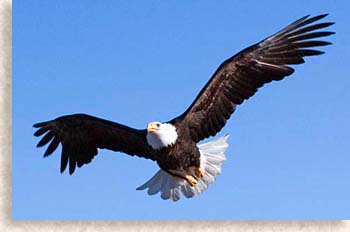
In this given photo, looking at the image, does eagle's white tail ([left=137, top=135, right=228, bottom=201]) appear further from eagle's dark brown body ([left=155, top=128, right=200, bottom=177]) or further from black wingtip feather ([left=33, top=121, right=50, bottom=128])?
black wingtip feather ([left=33, top=121, right=50, bottom=128])

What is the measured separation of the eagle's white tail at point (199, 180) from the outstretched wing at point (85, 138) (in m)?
0.18

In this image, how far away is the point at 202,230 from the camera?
640cm

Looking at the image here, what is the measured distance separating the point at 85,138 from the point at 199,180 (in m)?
0.90

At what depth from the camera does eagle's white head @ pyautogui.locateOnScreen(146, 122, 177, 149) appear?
689cm

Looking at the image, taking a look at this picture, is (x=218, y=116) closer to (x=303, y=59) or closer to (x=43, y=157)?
(x=303, y=59)

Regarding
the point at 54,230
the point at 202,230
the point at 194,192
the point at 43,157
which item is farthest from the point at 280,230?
the point at 43,157

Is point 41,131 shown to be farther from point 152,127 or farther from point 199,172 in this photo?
point 199,172

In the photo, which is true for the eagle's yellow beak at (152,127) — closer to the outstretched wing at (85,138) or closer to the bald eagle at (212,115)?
the bald eagle at (212,115)

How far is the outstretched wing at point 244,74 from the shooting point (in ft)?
23.0

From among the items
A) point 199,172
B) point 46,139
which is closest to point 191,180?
point 199,172

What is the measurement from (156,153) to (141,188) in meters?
0.42

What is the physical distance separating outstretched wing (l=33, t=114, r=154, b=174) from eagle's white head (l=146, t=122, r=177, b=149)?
24cm

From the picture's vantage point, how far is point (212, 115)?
7086 mm

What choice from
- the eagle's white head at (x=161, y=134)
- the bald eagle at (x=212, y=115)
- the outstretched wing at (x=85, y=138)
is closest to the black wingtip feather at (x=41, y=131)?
the outstretched wing at (x=85, y=138)
